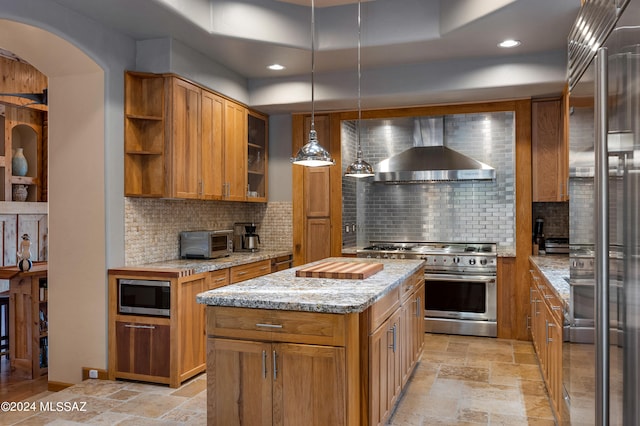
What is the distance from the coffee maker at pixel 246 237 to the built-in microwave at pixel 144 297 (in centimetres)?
209

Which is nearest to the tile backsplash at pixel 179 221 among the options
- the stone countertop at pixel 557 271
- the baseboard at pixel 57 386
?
the baseboard at pixel 57 386

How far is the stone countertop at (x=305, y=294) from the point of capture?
8.00ft

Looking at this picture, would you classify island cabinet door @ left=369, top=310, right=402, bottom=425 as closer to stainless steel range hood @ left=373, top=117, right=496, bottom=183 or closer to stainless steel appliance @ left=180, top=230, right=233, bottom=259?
stainless steel appliance @ left=180, top=230, right=233, bottom=259

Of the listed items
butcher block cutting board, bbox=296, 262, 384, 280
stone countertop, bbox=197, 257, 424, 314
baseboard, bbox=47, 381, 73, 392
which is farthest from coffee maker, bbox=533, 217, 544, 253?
baseboard, bbox=47, 381, 73, 392

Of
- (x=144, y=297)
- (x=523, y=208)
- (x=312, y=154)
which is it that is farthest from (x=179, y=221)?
(x=523, y=208)

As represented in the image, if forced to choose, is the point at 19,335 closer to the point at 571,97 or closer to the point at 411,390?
the point at 411,390

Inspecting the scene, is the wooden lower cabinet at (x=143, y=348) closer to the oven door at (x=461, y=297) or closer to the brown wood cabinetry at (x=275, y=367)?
the brown wood cabinetry at (x=275, y=367)

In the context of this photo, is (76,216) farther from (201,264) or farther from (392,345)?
(392,345)

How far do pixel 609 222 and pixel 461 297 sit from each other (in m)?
4.49

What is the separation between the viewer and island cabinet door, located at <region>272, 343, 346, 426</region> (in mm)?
2396

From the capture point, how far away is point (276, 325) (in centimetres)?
249

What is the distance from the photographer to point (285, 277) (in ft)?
11.0

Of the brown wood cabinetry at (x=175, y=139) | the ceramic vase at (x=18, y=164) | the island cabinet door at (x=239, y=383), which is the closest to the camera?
the island cabinet door at (x=239, y=383)

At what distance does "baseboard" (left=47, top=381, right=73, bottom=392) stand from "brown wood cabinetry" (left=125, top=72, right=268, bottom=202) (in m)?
1.62
